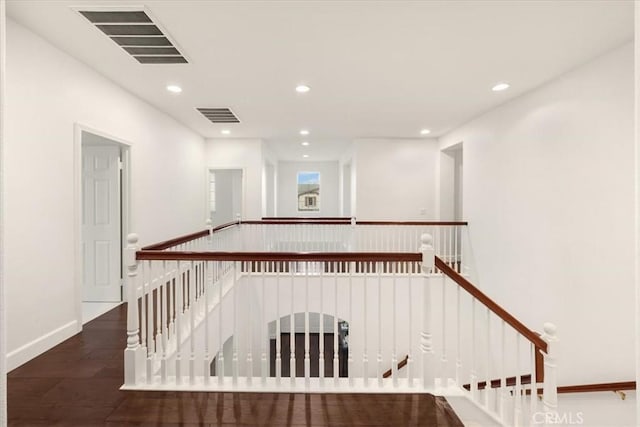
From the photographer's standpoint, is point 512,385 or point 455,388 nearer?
point 455,388

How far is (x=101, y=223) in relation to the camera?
159 inches

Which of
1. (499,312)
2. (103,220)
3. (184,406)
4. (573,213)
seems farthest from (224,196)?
(499,312)

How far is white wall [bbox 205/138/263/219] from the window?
4250 millimetres

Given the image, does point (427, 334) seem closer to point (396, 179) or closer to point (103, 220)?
point (103, 220)

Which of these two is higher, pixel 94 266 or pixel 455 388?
pixel 94 266

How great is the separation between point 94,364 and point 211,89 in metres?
3.20

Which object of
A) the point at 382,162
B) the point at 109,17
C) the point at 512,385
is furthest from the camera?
the point at 382,162

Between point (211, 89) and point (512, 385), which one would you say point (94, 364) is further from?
point (512, 385)

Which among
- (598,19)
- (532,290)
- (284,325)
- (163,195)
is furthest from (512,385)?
(284,325)

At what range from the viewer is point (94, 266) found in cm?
405

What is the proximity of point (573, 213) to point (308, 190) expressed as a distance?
335 inches

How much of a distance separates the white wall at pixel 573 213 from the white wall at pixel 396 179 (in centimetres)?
213

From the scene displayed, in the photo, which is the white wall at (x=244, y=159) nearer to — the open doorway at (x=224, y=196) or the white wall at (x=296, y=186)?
Answer: the open doorway at (x=224, y=196)

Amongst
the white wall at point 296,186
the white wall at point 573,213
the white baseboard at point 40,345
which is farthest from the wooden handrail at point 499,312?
the white wall at point 296,186
